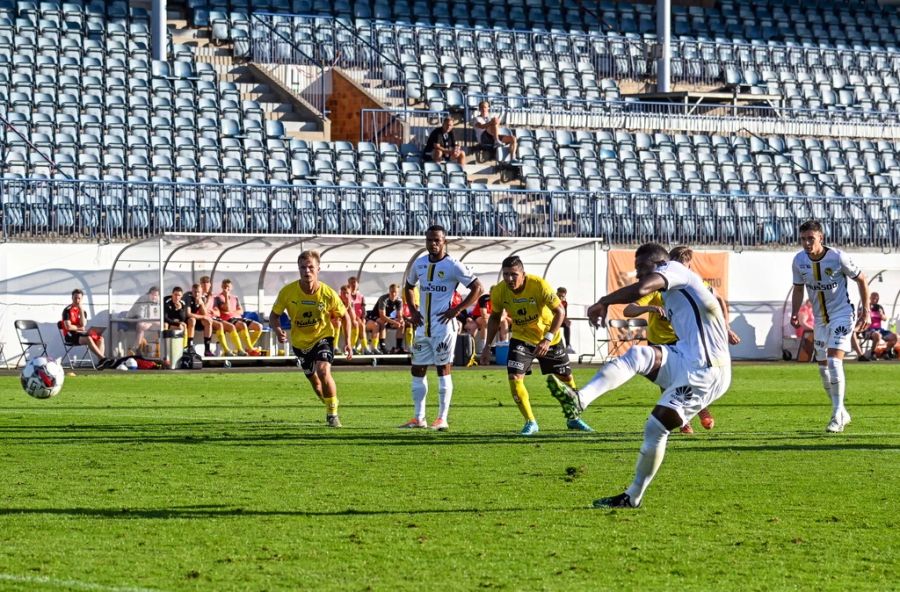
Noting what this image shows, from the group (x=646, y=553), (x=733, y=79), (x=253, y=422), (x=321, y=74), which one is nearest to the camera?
(x=646, y=553)

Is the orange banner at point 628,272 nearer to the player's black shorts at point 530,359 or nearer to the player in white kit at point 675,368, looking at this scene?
the player's black shorts at point 530,359

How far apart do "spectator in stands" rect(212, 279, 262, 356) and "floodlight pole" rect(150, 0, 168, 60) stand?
374 inches

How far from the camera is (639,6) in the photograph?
4709 centimetres

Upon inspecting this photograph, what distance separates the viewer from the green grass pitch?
7352 mm

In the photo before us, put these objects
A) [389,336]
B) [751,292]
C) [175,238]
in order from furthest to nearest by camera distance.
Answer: [751,292] → [389,336] → [175,238]

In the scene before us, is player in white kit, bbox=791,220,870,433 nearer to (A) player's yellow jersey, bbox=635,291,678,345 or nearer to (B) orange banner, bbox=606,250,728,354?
(A) player's yellow jersey, bbox=635,291,678,345

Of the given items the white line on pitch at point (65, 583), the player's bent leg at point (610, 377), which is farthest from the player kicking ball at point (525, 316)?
the white line on pitch at point (65, 583)

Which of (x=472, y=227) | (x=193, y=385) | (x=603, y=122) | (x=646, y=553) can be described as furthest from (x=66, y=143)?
(x=646, y=553)

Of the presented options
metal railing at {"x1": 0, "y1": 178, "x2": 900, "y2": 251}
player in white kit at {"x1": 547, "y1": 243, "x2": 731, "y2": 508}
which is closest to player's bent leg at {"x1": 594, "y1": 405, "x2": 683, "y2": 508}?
player in white kit at {"x1": 547, "y1": 243, "x2": 731, "y2": 508}

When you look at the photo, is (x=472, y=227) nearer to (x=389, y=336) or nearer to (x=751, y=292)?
(x=389, y=336)

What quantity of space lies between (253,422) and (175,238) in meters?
12.3

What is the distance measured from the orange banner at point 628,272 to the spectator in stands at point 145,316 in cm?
971

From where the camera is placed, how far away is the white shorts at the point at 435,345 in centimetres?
1559

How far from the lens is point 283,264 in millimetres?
31453
